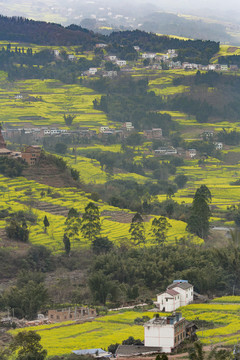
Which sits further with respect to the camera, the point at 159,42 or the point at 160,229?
the point at 159,42

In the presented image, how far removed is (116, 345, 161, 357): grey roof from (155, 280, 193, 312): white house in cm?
979

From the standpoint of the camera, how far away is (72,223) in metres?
81.1

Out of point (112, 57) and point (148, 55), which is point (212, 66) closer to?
point (148, 55)

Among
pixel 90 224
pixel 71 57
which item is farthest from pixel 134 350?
pixel 71 57

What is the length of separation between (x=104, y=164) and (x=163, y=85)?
41000mm

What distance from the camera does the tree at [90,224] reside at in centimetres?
8044

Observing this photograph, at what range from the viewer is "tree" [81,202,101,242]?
80438 mm

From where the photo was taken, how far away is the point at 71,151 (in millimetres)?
128875

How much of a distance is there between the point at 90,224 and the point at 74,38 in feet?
350

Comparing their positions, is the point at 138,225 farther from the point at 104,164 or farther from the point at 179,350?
the point at 104,164

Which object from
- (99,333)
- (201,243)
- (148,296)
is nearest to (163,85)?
(201,243)

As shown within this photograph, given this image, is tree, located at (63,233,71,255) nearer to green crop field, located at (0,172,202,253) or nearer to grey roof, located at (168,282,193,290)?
green crop field, located at (0,172,202,253)

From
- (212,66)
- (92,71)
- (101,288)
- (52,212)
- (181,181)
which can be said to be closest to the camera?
(101,288)

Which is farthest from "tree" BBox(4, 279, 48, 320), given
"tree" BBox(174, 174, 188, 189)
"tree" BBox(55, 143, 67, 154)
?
"tree" BBox(55, 143, 67, 154)
